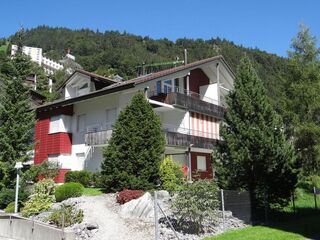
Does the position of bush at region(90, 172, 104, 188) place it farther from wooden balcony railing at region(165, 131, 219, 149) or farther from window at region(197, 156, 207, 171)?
window at region(197, 156, 207, 171)

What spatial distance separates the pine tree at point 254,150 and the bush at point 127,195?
4.50m

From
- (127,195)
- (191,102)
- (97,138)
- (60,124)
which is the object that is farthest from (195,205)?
(60,124)

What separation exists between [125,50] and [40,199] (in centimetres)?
10381

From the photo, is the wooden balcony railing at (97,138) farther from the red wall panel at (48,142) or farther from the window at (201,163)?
the window at (201,163)

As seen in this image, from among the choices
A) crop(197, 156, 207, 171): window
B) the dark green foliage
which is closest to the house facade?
crop(197, 156, 207, 171): window

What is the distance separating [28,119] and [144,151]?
306 inches

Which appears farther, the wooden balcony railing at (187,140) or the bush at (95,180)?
the wooden balcony railing at (187,140)

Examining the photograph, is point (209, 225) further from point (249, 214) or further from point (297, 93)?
point (297, 93)

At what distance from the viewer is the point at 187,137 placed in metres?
33.4

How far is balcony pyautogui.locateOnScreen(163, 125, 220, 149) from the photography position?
31.8 metres

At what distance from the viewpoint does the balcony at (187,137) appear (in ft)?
104

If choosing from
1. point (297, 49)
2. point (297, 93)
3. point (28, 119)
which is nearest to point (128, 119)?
point (28, 119)

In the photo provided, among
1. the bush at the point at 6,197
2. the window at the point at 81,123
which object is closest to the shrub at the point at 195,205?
the bush at the point at 6,197

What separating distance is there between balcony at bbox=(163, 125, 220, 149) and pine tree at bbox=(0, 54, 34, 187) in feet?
32.6
